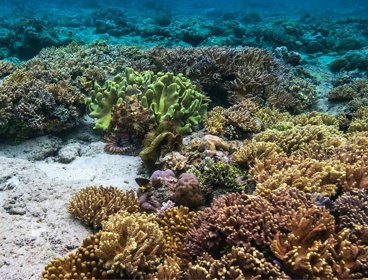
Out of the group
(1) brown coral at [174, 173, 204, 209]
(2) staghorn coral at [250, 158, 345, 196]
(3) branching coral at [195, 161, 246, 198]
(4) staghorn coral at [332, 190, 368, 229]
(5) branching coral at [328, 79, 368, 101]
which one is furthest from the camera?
(5) branching coral at [328, 79, 368, 101]

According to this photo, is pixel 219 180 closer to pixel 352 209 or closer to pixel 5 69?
pixel 352 209

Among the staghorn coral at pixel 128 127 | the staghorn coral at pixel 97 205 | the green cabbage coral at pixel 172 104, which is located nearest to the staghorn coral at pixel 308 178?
the staghorn coral at pixel 97 205

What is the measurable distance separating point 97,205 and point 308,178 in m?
2.94

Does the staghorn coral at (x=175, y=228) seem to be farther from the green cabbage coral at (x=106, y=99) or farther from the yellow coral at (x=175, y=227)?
the green cabbage coral at (x=106, y=99)

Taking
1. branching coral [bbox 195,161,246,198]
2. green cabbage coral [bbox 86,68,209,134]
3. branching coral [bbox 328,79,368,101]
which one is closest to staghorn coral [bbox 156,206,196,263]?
branching coral [bbox 195,161,246,198]

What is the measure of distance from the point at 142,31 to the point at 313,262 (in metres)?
20.3

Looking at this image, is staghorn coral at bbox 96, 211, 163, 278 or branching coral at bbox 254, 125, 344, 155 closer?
staghorn coral at bbox 96, 211, 163, 278

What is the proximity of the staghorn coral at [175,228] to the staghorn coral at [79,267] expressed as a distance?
760 millimetres

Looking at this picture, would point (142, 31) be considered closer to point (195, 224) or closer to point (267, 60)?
point (267, 60)

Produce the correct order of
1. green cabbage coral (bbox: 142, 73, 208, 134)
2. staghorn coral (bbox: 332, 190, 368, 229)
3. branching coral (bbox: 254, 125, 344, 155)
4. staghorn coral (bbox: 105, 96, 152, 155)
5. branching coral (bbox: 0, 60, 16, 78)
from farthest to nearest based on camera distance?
1. branching coral (bbox: 0, 60, 16, 78)
2. green cabbage coral (bbox: 142, 73, 208, 134)
3. staghorn coral (bbox: 105, 96, 152, 155)
4. branching coral (bbox: 254, 125, 344, 155)
5. staghorn coral (bbox: 332, 190, 368, 229)

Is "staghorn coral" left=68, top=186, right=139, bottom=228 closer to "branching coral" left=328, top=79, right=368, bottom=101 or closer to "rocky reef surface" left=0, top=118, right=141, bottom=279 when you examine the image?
"rocky reef surface" left=0, top=118, right=141, bottom=279

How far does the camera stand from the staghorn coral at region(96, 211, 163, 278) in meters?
3.45

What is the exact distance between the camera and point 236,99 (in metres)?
8.89

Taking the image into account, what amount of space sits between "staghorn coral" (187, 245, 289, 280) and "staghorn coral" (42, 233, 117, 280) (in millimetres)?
983
